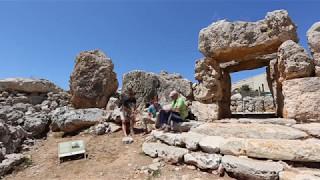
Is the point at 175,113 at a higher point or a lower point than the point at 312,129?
higher

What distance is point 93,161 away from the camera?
6383mm

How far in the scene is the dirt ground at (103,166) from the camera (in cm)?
Result: 529

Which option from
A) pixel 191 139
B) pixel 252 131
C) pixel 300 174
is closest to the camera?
pixel 300 174

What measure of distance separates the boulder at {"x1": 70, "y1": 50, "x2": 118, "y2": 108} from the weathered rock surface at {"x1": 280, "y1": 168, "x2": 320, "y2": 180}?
28.1 ft

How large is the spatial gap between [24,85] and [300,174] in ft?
38.6

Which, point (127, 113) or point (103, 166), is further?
point (127, 113)

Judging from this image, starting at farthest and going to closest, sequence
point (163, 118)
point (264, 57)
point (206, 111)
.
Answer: point (264, 57) < point (206, 111) < point (163, 118)

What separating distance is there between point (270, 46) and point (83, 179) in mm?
6552

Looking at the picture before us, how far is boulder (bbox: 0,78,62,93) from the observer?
11.9 metres

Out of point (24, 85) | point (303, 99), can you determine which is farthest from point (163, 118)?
point (24, 85)

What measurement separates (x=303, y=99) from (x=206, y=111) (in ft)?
10.4

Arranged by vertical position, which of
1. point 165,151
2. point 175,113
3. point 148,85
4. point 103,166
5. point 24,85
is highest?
point 24,85

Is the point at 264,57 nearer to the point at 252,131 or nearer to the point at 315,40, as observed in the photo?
the point at 315,40

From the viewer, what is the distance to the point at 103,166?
5.99m
